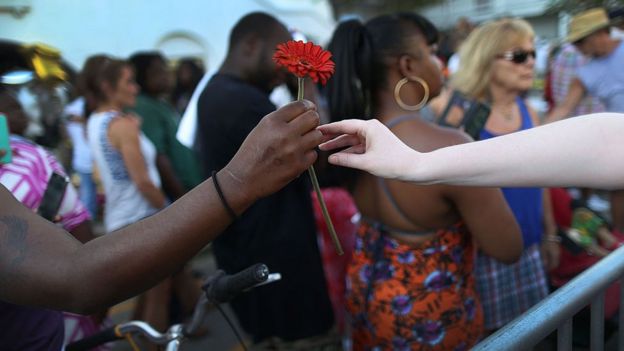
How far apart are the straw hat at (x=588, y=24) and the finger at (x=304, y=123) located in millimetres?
4027

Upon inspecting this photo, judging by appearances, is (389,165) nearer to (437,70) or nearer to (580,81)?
(437,70)

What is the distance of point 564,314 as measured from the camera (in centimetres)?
108

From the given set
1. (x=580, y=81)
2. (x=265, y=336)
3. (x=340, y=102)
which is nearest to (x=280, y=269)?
(x=265, y=336)

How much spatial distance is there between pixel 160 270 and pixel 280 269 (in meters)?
A: 1.32

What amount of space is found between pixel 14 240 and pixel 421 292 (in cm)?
131

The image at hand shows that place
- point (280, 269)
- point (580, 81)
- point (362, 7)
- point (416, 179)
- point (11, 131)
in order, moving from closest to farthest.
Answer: point (416, 179), point (11, 131), point (280, 269), point (580, 81), point (362, 7)

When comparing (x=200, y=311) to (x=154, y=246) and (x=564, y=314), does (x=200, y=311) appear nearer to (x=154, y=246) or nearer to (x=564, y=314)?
(x=154, y=246)

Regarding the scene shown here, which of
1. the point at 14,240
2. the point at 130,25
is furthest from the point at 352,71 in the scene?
the point at 130,25

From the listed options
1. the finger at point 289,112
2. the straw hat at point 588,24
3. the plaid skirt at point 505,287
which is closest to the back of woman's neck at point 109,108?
the plaid skirt at point 505,287

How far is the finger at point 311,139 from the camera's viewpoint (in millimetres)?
1012

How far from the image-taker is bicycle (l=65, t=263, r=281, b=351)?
1271mm

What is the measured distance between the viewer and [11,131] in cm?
179

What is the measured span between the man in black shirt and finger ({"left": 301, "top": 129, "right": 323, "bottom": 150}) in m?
1.22

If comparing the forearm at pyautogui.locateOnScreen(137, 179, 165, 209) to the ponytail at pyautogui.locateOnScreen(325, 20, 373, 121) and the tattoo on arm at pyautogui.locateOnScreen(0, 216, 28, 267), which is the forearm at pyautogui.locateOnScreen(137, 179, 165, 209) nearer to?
the ponytail at pyautogui.locateOnScreen(325, 20, 373, 121)
